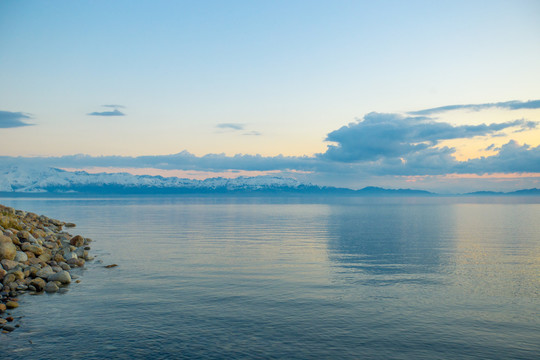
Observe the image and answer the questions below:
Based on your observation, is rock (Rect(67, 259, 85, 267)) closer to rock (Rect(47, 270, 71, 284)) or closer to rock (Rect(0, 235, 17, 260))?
rock (Rect(0, 235, 17, 260))

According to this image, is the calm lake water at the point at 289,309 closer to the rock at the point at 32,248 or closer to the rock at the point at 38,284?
the rock at the point at 38,284

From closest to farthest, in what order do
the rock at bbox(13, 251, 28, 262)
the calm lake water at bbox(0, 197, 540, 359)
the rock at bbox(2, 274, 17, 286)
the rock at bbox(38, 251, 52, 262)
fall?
the calm lake water at bbox(0, 197, 540, 359), the rock at bbox(2, 274, 17, 286), the rock at bbox(13, 251, 28, 262), the rock at bbox(38, 251, 52, 262)

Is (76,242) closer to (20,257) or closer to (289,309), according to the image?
(20,257)

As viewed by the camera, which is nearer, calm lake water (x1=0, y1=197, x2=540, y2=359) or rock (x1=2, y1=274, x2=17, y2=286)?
calm lake water (x1=0, y1=197, x2=540, y2=359)

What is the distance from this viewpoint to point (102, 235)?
56156 millimetres

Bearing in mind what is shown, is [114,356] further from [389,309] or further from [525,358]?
[525,358]

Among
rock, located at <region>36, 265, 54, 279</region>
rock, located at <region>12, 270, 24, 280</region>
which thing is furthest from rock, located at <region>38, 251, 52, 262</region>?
rock, located at <region>12, 270, 24, 280</region>

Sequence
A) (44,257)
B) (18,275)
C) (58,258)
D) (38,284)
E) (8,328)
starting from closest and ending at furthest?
(8,328) < (38,284) < (18,275) < (44,257) < (58,258)

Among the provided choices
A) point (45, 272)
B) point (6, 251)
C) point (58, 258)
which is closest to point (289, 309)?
point (45, 272)

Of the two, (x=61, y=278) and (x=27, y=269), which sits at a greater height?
(x=27, y=269)

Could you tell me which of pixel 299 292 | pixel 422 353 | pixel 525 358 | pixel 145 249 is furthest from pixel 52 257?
pixel 525 358

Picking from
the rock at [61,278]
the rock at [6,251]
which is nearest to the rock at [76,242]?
the rock at [6,251]

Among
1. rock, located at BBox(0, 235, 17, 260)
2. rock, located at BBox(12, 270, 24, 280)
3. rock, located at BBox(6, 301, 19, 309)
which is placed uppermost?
rock, located at BBox(0, 235, 17, 260)

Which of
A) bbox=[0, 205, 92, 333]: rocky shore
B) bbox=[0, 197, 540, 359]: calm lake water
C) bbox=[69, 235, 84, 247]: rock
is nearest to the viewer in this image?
bbox=[0, 197, 540, 359]: calm lake water
